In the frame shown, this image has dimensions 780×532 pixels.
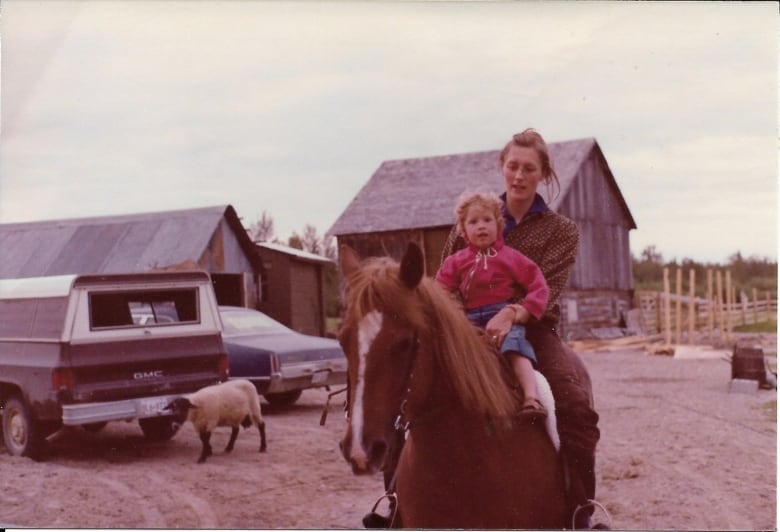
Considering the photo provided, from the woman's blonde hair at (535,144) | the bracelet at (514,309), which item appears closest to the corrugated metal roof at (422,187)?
the woman's blonde hair at (535,144)

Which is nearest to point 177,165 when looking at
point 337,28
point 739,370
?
point 337,28

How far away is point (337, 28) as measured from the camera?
4348 millimetres

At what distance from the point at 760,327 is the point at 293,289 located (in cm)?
293

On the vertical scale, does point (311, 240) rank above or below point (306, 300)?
above

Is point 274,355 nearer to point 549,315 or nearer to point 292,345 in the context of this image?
point 292,345

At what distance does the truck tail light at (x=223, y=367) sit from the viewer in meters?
4.82

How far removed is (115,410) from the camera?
4.59m

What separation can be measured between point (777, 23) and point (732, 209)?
958 mm

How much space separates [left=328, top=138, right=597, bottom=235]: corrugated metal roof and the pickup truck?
113 centimetres

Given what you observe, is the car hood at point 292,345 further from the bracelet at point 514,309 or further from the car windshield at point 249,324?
the bracelet at point 514,309

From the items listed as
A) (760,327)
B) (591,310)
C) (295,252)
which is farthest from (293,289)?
(760,327)

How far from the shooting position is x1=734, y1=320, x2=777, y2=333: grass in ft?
15.1

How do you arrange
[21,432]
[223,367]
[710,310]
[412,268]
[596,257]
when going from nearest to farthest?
[412,268] < [21,432] < [223,367] < [596,257] < [710,310]

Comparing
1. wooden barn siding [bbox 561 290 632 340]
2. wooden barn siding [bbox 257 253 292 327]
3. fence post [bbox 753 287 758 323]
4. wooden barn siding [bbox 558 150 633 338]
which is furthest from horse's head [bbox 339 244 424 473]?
wooden barn siding [bbox 561 290 632 340]
